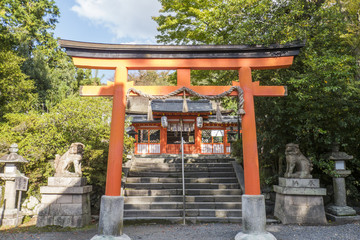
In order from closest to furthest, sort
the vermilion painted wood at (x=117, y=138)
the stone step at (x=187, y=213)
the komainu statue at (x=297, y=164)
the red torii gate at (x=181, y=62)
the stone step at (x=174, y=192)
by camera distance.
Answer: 1. the vermilion painted wood at (x=117, y=138)
2. the red torii gate at (x=181, y=62)
3. the komainu statue at (x=297, y=164)
4. the stone step at (x=187, y=213)
5. the stone step at (x=174, y=192)

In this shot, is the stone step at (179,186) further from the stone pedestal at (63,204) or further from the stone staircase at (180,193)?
the stone pedestal at (63,204)

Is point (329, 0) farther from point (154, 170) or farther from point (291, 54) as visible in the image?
point (154, 170)

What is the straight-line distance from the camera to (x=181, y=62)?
521 centimetres

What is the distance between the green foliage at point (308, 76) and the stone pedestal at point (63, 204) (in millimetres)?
5827

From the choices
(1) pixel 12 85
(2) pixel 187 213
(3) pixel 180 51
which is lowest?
(2) pixel 187 213

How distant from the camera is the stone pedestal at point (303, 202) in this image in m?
5.92

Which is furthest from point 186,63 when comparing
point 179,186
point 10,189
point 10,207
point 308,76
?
point 10,207

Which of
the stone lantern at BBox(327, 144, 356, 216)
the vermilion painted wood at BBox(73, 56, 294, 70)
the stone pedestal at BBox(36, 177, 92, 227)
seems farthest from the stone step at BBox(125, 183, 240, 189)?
the vermilion painted wood at BBox(73, 56, 294, 70)

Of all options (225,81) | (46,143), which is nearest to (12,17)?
(46,143)

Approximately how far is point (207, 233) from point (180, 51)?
4.48 m

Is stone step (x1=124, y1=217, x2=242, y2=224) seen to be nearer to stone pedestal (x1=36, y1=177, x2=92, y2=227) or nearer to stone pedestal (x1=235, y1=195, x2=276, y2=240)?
stone pedestal (x1=36, y1=177, x2=92, y2=227)

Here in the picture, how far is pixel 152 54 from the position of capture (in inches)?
203

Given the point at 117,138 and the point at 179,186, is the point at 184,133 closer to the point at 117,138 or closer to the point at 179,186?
the point at 179,186

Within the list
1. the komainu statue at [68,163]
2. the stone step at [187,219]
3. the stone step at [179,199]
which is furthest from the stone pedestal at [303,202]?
the komainu statue at [68,163]
